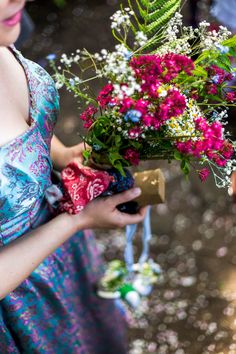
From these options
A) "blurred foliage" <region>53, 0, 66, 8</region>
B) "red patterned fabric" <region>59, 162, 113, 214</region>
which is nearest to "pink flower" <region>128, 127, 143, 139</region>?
"red patterned fabric" <region>59, 162, 113, 214</region>

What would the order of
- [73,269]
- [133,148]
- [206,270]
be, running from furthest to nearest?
[206,270]
[73,269]
[133,148]

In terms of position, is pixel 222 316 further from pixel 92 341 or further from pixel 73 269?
pixel 73 269

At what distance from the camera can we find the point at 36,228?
4.63ft

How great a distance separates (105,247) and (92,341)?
0.81 meters

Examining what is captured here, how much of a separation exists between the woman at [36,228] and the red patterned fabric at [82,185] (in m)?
0.04

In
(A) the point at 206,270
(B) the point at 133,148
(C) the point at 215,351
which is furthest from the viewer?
(A) the point at 206,270

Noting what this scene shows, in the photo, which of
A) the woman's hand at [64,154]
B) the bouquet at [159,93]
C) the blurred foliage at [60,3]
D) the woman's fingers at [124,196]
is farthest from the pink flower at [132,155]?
the blurred foliage at [60,3]

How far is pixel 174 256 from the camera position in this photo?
2.57 m

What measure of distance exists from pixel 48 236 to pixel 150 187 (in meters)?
0.32

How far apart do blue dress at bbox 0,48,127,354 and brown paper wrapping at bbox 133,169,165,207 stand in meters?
0.26

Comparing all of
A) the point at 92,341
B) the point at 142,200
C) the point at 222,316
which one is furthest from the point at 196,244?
the point at 142,200

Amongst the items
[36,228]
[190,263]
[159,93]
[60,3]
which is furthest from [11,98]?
[60,3]

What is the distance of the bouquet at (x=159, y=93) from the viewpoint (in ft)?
3.57

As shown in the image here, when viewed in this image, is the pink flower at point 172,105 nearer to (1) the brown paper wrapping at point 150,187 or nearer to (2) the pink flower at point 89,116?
(2) the pink flower at point 89,116
